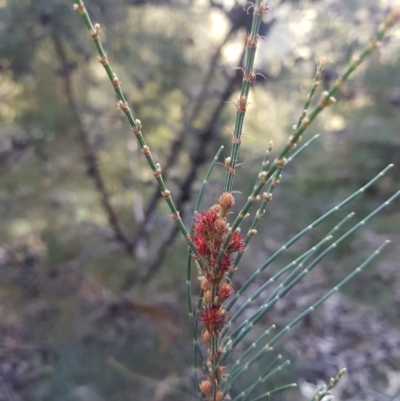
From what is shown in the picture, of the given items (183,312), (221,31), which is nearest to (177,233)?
(183,312)

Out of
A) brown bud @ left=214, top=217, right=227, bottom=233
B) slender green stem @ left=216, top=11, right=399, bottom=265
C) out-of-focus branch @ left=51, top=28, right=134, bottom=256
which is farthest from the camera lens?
out-of-focus branch @ left=51, top=28, right=134, bottom=256

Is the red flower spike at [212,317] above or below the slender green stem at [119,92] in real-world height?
below

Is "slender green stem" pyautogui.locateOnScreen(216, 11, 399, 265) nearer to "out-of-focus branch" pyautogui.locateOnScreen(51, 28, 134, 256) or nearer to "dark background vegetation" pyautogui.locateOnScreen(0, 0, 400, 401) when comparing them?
"dark background vegetation" pyautogui.locateOnScreen(0, 0, 400, 401)

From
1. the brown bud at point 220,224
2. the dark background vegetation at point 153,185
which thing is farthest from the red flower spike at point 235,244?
the dark background vegetation at point 153,185

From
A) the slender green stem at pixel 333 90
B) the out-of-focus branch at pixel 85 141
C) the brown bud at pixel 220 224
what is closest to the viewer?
the slender green stem at pixel 333 90

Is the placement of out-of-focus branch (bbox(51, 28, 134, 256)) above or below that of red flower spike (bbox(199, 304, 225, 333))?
above

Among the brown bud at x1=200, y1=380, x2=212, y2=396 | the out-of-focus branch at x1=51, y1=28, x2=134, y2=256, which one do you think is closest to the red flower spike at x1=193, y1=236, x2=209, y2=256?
the brown bud at x1=200, y1=380, x2=212, y2=396

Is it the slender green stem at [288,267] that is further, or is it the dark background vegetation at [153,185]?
the dark background vegetation at [153,185]

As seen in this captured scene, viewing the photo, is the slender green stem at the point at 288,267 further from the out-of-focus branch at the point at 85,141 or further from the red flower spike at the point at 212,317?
the out-of-focus branch at the point at 85,141

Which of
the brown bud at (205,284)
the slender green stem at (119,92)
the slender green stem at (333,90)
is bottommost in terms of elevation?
the brown bud at (205,284)
